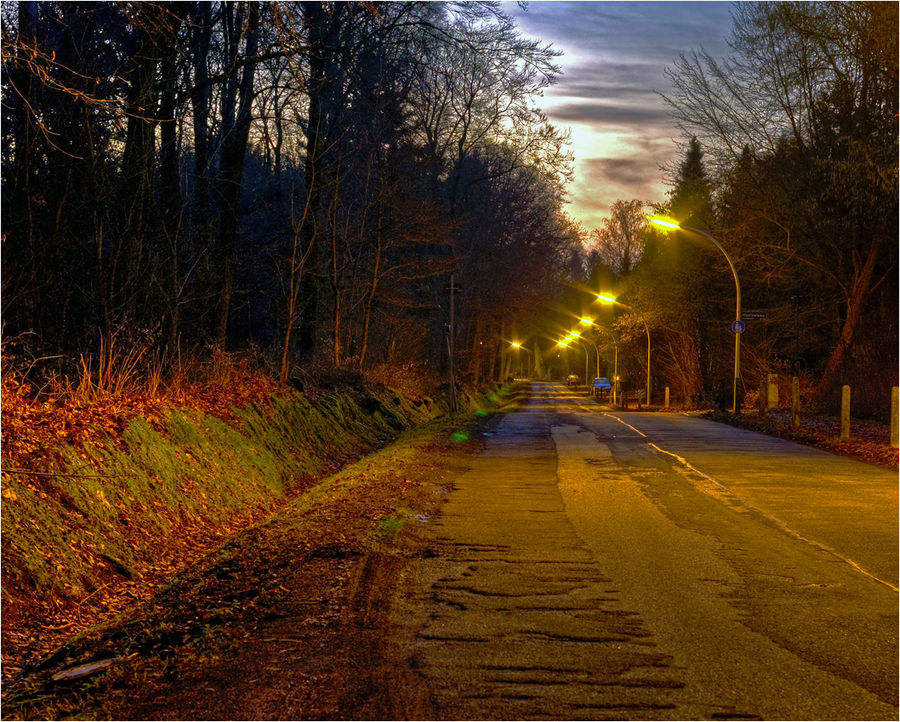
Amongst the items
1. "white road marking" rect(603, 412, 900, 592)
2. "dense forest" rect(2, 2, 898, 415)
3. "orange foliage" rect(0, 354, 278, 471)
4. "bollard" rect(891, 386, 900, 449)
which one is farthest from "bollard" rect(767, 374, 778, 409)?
"orange foliage" rect(0, 354, 278, 471)

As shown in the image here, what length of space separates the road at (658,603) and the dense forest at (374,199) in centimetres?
479

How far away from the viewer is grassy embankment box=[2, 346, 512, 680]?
652 cm

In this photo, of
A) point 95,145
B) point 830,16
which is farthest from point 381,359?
point 95,145

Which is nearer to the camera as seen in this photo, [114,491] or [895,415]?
[114,491]

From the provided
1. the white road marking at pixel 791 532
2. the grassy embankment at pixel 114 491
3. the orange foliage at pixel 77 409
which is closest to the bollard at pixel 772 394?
the white road marking at pixel 791 532

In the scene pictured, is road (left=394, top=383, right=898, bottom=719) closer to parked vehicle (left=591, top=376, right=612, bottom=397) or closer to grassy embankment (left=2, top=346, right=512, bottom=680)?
grassy embankment (left=2, top=346, right=512, bottom=680)

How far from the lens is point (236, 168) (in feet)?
68.9

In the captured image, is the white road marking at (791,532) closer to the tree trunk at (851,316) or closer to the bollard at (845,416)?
the bollard at (845,416)

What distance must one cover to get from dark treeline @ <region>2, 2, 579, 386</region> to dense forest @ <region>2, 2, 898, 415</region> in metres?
0.08

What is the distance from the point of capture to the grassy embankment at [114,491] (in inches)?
257

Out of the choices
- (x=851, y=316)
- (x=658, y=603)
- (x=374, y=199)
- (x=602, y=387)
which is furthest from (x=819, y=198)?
(x=602, y=387)

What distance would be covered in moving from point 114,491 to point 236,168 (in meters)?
13.8

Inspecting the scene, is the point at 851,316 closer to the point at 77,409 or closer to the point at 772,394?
the point at 772,394

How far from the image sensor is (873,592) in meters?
7.15
